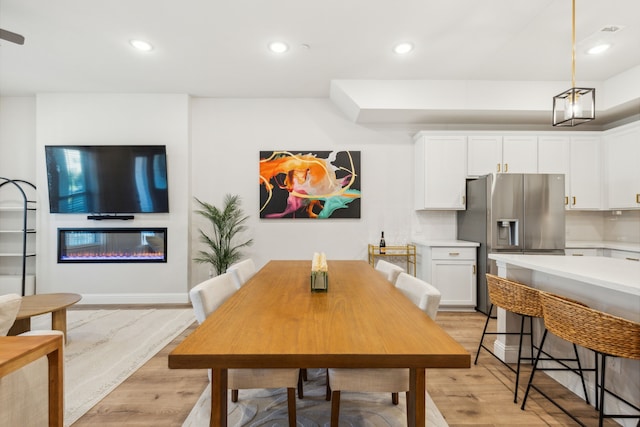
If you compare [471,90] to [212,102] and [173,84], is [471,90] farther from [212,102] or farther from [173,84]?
[173,84]

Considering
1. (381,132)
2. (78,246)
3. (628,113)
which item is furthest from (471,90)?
(78,246)

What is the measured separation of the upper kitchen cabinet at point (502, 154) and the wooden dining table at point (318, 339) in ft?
9.96

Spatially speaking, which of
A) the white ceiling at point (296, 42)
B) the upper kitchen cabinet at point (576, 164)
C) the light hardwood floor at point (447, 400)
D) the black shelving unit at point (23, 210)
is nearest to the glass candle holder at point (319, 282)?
the light hardwood floor at point (447, 400)

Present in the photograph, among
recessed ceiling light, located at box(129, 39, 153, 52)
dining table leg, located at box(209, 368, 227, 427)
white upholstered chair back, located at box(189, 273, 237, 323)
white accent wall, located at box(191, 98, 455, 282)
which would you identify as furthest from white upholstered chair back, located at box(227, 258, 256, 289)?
recessed ceiling light, located at box(129, 39, 153, 52)

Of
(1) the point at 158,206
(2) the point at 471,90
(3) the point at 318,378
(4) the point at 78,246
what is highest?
(2) the point at 471,90

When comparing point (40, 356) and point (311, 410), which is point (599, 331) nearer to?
point (311, 410)

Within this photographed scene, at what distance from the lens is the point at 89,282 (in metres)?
4.09

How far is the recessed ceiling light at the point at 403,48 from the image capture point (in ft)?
9.77

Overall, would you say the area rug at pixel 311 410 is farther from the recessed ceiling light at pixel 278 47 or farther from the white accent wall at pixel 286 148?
the recessed ceiling light at pixel 278 47

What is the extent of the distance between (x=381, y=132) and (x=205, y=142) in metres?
2.52

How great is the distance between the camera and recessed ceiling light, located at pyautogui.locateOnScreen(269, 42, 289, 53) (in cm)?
299

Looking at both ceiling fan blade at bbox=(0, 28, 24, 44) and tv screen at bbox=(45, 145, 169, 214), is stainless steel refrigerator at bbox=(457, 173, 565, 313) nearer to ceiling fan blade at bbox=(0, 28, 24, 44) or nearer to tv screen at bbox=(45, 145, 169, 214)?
tv screen at bbox=(45, 145, 169, 214)

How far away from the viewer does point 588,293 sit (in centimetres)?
188

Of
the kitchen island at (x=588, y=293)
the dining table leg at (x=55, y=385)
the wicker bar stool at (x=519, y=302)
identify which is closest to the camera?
the dining table leg at (x=55, y=385)
